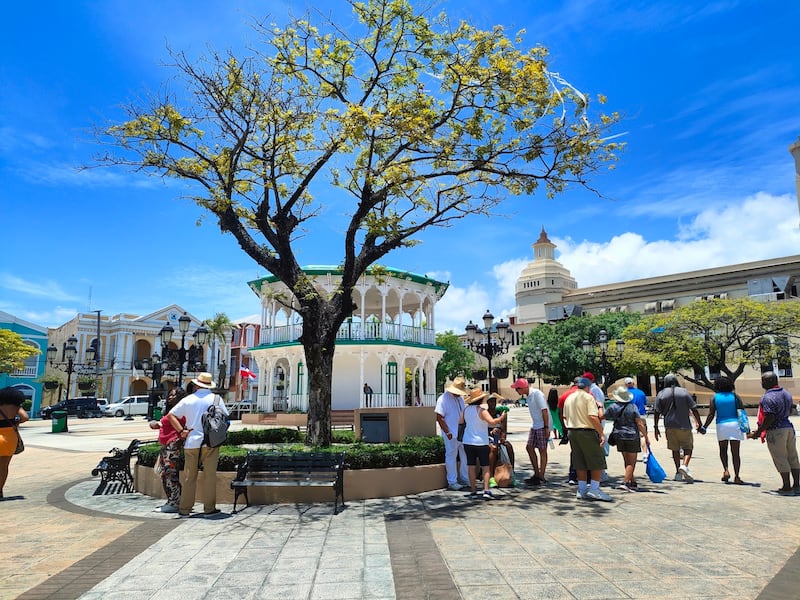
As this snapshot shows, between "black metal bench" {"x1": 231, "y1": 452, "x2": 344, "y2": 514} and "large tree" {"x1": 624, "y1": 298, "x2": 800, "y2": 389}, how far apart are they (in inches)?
1296

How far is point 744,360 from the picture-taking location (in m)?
35.2

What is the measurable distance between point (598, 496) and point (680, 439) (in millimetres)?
2540

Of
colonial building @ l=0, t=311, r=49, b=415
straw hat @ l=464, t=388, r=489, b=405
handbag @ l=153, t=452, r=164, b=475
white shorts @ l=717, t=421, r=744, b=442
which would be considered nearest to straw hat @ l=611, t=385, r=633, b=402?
white shorts @ l=717, t=421, r=744, b=442

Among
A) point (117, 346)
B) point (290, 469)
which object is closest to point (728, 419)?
point (290, 469)

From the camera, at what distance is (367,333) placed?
24.6 metres

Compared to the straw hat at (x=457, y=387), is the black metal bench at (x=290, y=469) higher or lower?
lower

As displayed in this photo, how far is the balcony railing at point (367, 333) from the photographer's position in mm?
24375

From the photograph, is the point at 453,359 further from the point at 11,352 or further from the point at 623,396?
the point at 623,396

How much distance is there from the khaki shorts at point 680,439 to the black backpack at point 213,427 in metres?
7.11

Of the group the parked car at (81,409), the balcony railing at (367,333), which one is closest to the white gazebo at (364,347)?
the balcony railing at (367,333)

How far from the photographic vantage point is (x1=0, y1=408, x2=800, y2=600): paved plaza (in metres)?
4.27

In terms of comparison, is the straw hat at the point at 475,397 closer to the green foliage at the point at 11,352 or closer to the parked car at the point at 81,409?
the green foliage at the point at 11,352

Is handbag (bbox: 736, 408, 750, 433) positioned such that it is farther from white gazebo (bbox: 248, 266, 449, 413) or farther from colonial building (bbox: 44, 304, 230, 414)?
colonial building (bbox: 44, 304, 230, 414)

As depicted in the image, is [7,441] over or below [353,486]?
over
